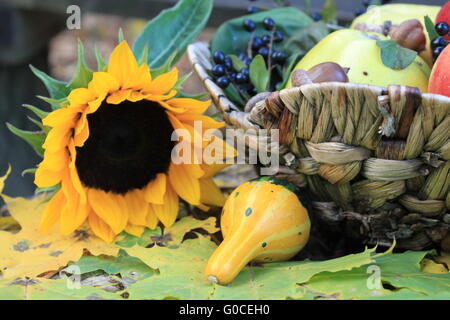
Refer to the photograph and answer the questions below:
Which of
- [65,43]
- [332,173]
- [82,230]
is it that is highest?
[332,173]

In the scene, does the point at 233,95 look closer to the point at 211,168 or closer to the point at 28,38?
the point at 211,168

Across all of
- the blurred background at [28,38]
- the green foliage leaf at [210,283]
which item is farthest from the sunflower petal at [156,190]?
the blurred background at [28,38]

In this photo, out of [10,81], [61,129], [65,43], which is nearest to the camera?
[61,129]

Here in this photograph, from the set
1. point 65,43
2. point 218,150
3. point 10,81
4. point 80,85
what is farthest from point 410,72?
point 65,43

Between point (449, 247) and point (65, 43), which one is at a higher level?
point (449, 247)

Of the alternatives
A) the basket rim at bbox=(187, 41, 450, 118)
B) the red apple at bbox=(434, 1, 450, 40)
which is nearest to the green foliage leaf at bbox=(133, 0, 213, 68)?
the basket rim at bbox=(187, 41, 450, 118)
